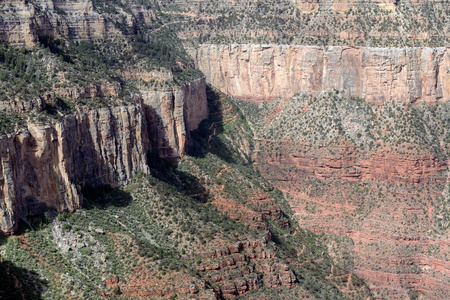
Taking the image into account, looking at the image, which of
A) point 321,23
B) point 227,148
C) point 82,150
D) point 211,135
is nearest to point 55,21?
point 82,150

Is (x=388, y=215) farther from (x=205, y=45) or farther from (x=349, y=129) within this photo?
(x=205, y=45)

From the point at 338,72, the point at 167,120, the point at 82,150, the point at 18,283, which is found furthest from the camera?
the point at 338,72

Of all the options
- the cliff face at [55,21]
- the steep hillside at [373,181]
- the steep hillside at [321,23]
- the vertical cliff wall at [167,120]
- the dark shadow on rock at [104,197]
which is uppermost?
the cliff face at [55,21]

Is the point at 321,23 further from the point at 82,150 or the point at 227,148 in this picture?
the point at 82,150

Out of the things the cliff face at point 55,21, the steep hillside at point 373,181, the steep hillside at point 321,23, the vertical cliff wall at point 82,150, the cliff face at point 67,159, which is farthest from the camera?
the steep hillside at point 321,23

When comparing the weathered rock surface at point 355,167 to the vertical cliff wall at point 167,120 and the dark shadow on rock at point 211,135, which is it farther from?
the vertical cliff wall at point 167,120

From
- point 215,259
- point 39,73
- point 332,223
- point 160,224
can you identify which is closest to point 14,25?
point 39,73

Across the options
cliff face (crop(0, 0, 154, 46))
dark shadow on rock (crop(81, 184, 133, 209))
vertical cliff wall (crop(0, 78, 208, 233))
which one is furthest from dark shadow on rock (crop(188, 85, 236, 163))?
dark shadow on rock (crop(81, 184, 133, 209))

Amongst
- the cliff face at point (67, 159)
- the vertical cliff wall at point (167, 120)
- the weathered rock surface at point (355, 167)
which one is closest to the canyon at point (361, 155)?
the weathered rock surface at point (355, 167)
